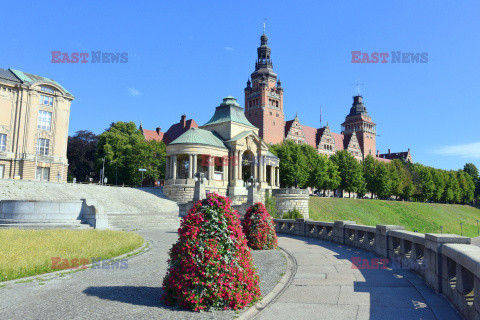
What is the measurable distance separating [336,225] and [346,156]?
66561mm

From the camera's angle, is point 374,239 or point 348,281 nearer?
point 348,281

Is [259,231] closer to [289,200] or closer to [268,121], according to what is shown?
[289,200]

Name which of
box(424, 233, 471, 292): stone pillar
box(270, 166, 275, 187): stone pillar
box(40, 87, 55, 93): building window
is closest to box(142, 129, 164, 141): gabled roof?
box(40, 87, 55, 93): building window

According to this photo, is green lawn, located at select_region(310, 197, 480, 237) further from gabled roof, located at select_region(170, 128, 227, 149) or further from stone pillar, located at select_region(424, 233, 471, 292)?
stone pillar, located at select_region(424, 233, 471, 292)

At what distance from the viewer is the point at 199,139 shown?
50562 mm

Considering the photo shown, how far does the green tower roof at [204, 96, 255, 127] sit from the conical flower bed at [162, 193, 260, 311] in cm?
5131

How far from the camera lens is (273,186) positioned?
58.2 metres

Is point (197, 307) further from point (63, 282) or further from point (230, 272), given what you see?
point (63, 282)

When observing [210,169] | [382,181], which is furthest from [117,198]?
[382,181]

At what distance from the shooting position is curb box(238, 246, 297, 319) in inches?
244

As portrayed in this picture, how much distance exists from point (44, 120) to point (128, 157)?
1629 centimetres

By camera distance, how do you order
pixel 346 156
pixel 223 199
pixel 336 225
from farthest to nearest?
pixel 346 156
pixel 336 225
pixel 223 199

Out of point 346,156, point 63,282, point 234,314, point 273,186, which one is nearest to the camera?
point 234,314

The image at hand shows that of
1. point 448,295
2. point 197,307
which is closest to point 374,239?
point 448,295
